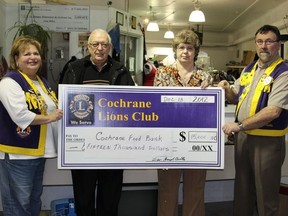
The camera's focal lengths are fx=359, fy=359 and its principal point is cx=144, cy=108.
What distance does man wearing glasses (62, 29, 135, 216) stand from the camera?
→ 2180 millimetres

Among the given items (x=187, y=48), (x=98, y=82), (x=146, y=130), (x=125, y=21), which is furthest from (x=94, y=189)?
(x=125, y=21)

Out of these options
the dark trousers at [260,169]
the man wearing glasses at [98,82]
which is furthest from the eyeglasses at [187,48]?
the dark trousers at [260,169]

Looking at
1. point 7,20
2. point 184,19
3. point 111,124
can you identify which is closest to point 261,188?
point 111,124

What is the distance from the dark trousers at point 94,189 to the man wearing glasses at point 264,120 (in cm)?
78

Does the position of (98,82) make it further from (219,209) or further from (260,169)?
(219,209)

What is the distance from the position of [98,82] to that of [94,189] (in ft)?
2.25

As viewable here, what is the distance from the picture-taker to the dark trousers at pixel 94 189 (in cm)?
226

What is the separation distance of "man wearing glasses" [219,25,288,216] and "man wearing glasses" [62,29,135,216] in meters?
0.70

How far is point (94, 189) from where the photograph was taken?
7.54ft

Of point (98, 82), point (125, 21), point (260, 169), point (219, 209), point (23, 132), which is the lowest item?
point (219, 209)

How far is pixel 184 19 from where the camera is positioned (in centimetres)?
1238

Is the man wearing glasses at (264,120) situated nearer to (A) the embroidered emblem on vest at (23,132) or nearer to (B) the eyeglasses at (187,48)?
(B) the eyeglasses at (187,48)

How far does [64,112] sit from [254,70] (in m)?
1.26

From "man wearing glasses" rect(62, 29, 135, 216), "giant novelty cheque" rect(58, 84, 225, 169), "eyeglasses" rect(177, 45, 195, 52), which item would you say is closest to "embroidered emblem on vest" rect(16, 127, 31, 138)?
"giant novelty cheque" rect(58, 84, 225, 169)
